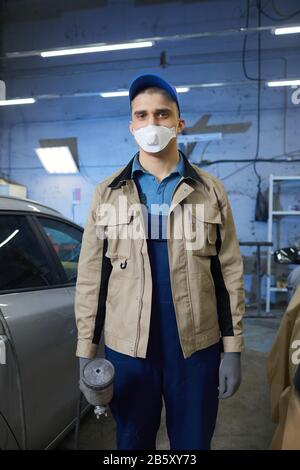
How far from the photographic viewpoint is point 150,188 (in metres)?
1.25

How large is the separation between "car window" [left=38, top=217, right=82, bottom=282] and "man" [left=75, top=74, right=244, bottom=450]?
2.29 feet

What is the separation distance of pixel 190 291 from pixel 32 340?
0.67 metres

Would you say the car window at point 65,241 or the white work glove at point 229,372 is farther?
the car window at point 65,241

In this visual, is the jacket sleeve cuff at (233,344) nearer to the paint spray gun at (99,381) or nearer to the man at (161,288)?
the man at (161,288)

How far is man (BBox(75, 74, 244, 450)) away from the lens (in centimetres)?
116

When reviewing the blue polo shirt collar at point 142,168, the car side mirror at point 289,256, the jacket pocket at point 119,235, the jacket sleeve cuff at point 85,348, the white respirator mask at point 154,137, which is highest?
the white respirator mask at point 154,137

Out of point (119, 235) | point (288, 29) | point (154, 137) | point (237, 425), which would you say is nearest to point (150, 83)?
point (154, 137)

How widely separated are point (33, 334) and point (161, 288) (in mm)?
584

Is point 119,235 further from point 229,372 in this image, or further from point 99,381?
point 229,372

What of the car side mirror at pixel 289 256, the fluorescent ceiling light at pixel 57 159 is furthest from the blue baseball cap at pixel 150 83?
the fluorescent ceiling light at pixel 57 159

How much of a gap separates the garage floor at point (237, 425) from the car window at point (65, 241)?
0.92 m

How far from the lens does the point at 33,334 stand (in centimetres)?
140

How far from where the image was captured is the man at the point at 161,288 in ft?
3.80
